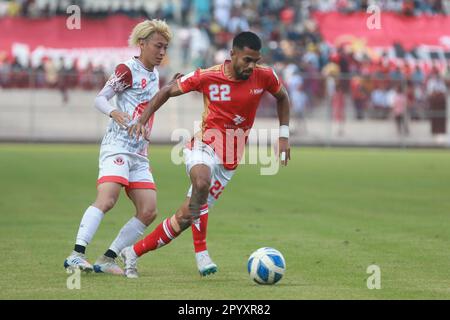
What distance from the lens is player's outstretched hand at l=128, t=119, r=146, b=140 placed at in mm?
9992

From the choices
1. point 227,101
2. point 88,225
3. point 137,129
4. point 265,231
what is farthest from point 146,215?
point 265,231

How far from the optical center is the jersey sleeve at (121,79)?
1038 centimetres

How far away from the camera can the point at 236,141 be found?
10.3 metres

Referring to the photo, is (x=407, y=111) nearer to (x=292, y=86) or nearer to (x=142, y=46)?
(x=292, y=86)

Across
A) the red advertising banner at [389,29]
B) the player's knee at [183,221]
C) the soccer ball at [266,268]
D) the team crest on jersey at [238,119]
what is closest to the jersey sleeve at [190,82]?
the team crest on jersey at [238,119]

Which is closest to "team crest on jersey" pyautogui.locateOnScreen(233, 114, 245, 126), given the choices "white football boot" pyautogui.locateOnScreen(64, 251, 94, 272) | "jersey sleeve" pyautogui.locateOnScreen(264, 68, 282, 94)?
"jersey sleeve" pyautogui.locateOnScreen(264, 68, 282, 94)

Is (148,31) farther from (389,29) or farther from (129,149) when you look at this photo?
(389,29)

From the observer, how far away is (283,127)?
413 inches

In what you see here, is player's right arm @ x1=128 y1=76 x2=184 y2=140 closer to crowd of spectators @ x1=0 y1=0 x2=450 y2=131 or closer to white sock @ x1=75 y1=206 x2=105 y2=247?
white sock @ x1=75 y1=206 x2=105 y2=247

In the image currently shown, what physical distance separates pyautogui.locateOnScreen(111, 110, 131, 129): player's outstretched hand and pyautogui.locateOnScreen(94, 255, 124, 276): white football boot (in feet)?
4.33

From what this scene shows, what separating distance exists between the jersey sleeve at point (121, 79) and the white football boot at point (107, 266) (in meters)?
1.63

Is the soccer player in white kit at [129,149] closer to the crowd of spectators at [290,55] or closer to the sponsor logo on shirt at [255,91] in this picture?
the sponsor logo on shirt at [255,91]
